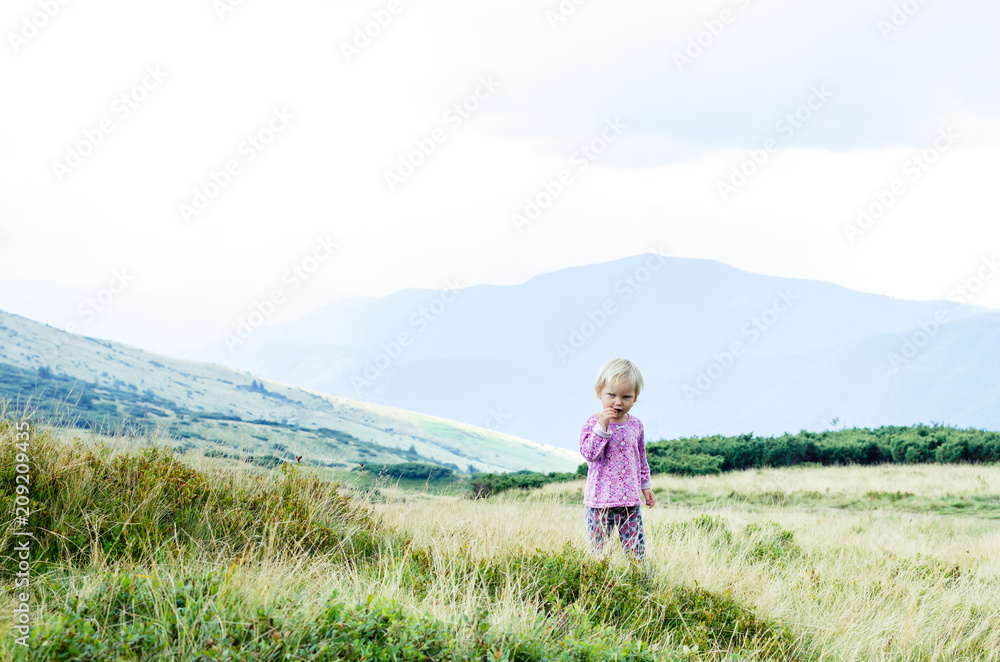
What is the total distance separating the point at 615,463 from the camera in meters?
5.45

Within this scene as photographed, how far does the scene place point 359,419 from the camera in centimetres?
6256

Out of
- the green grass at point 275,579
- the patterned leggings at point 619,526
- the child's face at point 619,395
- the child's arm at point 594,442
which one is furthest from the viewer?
the patterned leggings at point 619,526

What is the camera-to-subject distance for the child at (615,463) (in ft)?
17.3

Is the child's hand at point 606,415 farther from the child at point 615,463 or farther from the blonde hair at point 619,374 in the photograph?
the blonde hair at point 619,374

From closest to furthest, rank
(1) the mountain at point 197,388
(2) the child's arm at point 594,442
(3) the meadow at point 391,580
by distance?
1. (3) the meadow at point 391,580
2. (2) the child's arm at point 594,442
3. (1) the mountain at point 197,388

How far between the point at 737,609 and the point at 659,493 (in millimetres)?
10709

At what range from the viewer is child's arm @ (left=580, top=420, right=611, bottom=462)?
5320 mm

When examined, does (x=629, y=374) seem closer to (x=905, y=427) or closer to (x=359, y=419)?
(x=905, y=427)

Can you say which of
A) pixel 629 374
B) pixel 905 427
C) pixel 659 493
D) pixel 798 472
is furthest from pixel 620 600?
pixel 905 427

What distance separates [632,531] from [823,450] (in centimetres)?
1773

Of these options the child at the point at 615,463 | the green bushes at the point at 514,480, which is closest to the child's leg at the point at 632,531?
the child at the point at 615,463

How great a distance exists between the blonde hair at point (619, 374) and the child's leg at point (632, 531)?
954 millimetres

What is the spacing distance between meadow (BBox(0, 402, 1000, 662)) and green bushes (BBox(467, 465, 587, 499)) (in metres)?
11.0

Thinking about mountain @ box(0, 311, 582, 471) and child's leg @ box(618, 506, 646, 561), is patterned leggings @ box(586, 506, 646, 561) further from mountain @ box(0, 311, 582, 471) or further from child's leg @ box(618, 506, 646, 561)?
mountain @ box(0, 311, 582, 471)
